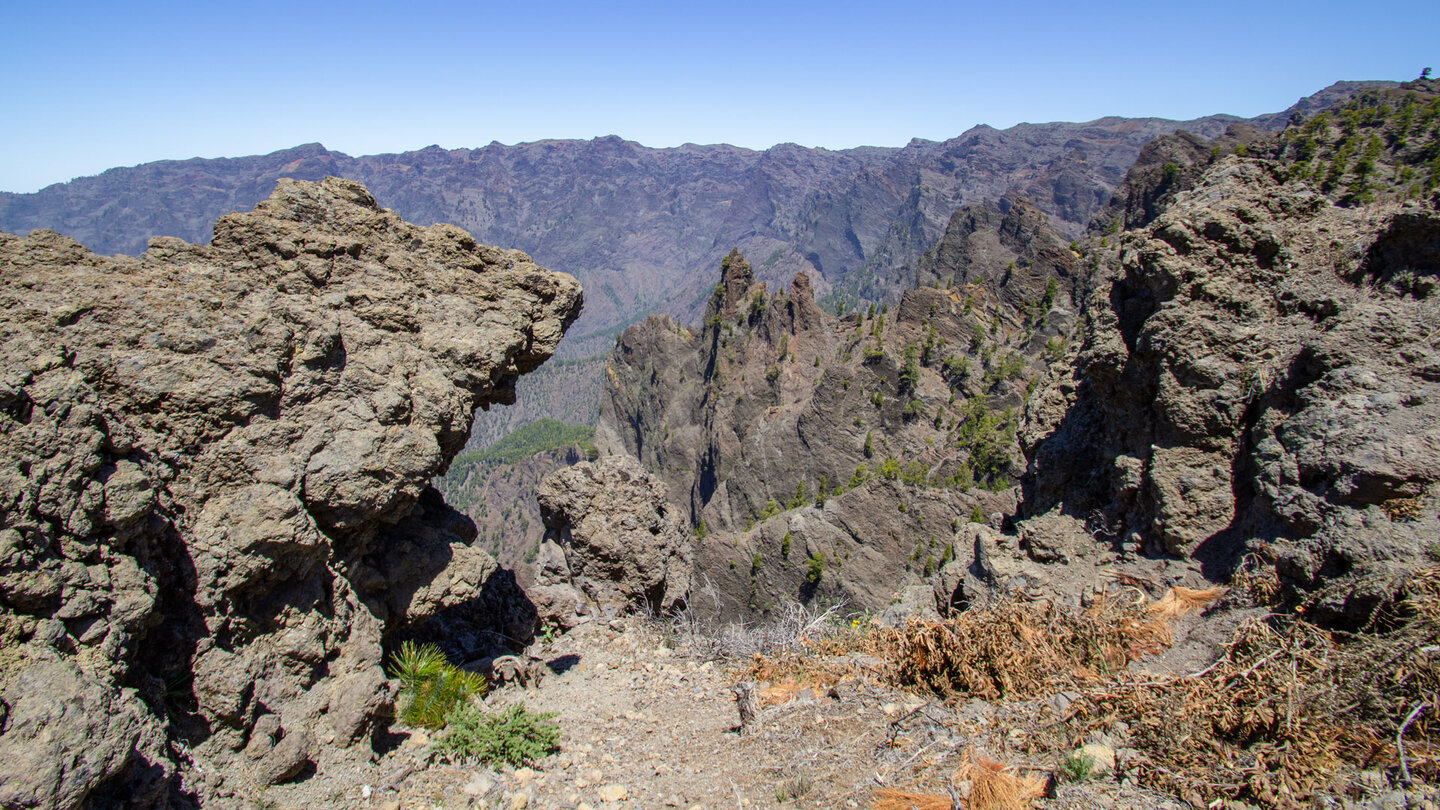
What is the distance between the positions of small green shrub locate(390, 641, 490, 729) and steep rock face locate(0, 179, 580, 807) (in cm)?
42

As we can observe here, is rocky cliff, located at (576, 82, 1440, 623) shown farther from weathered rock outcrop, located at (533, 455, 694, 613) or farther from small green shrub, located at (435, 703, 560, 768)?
small green shrub, located at (435, 703, 560, 768)

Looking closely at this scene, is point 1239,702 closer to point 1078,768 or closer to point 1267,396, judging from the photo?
point 1078,768

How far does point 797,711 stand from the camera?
6211mm

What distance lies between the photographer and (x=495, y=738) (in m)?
5.61

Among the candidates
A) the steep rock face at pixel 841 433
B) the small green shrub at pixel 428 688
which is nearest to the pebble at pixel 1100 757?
the small green shrub at pixel 428 688

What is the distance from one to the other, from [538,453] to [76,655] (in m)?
138

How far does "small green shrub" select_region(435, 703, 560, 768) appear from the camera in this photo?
217 inches

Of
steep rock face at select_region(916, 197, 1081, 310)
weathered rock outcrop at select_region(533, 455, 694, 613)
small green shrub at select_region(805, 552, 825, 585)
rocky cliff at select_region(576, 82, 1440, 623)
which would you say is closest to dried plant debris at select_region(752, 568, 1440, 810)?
rocky cliff at select_region(576, 82, 1440, 623)

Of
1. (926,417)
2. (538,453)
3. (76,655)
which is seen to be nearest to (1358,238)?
(76,655)

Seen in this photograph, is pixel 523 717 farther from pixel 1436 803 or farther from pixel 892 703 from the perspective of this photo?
pixel 1436 803

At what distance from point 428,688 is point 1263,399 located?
27.5 ft

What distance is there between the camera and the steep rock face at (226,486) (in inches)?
144

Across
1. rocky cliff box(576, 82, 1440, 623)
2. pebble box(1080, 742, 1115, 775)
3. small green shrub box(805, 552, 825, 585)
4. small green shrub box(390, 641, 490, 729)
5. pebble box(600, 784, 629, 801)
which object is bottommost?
small green shrub box(805, 552, 825, 585)

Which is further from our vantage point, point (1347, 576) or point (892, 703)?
point (892, 703)
